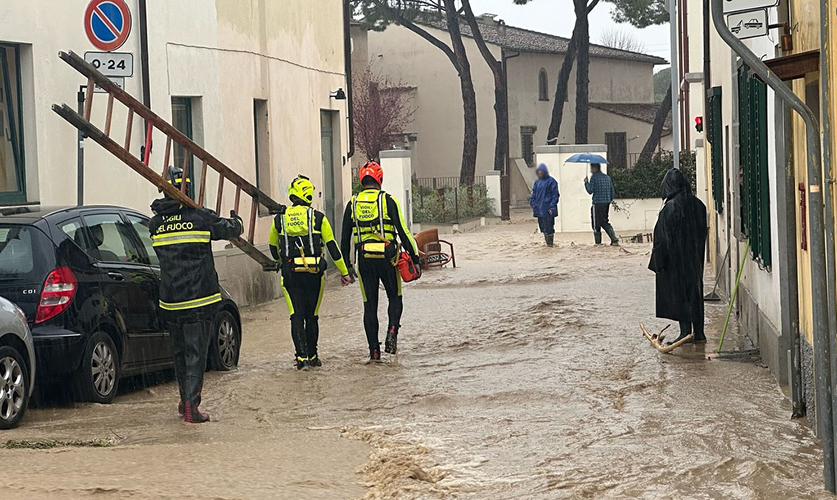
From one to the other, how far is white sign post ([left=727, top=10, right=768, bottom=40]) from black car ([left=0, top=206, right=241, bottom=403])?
197 inches

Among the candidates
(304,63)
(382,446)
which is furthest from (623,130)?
(382,446)

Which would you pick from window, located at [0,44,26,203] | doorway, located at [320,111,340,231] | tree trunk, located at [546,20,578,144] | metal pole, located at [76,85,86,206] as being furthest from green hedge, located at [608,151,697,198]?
window, located at [0,44,26,203]

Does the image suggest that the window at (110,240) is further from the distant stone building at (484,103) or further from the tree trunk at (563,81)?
the distant stone building at (484,103)

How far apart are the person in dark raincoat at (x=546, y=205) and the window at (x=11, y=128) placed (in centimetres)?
1600

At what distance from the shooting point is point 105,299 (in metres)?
9.80

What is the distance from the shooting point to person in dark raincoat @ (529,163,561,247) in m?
27.8

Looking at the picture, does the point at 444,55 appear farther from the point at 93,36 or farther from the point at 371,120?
the point at 93,36

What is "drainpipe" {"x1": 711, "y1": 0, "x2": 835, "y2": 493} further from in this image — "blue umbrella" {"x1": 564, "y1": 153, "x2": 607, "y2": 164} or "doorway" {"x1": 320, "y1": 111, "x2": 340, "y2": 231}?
"blue umbrella" {"x1": 564, "y1": 153, "x2": 607, "y2": 164}

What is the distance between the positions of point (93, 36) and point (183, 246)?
408 cm

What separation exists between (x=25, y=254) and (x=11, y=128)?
4.35 meters

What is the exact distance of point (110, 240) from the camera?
406 inches

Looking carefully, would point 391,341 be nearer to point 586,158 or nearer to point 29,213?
point 29,213

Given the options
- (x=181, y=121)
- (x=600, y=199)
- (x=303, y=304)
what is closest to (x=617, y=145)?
(x=600, y=199)

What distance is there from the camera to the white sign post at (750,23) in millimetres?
8148
